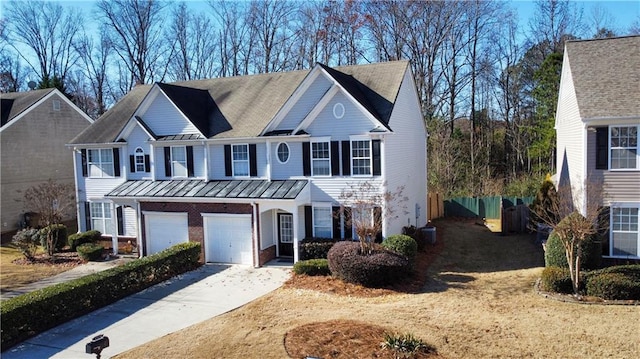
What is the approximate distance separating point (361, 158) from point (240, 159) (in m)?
6.19

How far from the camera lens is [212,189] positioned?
22609mm

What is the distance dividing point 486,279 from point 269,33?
116ft

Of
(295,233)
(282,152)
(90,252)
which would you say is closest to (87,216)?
(90,252)

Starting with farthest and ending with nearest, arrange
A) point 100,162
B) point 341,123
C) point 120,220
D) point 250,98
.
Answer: point 100,162, point 120,220, point 250,98, point 341,123

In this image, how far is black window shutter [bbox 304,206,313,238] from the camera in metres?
21.5

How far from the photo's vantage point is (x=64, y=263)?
77.4 ft

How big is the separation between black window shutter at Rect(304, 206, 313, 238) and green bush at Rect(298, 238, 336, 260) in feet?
2.34

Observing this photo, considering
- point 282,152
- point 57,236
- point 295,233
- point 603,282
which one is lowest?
point 603,282

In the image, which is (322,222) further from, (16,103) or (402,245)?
(16,103)

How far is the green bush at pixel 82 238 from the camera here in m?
25.6

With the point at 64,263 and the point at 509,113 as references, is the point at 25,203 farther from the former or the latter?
the point at 509,113

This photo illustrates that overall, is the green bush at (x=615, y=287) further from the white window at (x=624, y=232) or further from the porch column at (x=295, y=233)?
the porch column at (x=295, y=233)

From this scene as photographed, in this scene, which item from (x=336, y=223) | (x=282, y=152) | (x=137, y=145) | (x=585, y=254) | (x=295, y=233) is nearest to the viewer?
(x=585, y=254)

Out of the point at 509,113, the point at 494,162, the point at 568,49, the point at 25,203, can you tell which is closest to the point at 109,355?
the point at 568,49
